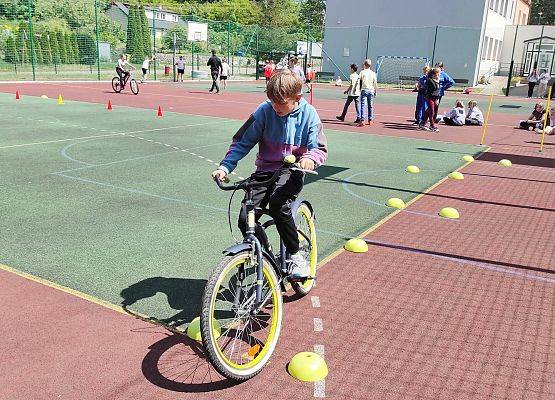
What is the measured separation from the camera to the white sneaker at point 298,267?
3.98 m

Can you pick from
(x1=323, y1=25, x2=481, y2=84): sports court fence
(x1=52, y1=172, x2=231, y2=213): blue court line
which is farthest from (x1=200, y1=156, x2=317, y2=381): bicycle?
(x1=323, y1=25, x2=481, y2=84): sports court fence

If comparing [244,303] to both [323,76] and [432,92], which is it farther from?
[323,76]

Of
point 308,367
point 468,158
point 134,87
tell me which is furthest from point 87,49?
point 308,367

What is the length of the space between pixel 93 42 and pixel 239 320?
37.5 m

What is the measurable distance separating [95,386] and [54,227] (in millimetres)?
3199

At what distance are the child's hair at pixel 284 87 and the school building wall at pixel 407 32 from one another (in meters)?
42.8

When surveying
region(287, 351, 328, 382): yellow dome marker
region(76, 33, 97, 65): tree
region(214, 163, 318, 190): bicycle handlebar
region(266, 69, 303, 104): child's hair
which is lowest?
region(287, 351, 328, 382): yellow dome marker

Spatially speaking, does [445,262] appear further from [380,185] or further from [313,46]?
[313,46]

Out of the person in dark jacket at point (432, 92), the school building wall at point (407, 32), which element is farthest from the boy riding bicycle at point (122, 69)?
the school building wall at point (407, 32)

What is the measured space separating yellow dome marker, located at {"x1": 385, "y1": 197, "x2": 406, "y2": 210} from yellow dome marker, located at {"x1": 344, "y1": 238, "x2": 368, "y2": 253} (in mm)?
1883

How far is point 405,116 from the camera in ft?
66.6

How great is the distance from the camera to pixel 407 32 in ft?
145

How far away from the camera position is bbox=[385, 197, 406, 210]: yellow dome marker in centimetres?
735

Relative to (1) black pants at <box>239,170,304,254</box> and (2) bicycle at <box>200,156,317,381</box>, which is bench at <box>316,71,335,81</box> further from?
(2) bicycle at <box>200,156,317,381</box>
